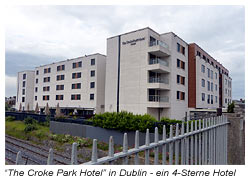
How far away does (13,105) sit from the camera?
52.3 m

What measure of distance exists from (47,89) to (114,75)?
2141 cm

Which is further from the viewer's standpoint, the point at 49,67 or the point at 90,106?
the point at 49,67

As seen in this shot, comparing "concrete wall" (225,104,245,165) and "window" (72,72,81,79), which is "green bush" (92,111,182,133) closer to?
"concrete wall" (225,104,245,165)

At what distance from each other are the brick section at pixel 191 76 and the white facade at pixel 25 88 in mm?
38620

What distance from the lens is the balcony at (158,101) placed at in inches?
813

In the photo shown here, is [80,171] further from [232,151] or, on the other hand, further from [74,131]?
[74,131]

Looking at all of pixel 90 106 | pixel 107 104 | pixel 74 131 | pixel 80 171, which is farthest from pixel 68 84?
pixel 80 171

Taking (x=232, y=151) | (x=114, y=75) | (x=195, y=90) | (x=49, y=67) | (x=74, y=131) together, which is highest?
(x=49, y=67)

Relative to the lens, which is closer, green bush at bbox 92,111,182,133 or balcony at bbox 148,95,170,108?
green bush at bbox 92,111,182,133

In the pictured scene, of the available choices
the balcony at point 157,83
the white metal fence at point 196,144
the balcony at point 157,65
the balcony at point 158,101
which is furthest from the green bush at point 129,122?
the white metal fence at point 196,144

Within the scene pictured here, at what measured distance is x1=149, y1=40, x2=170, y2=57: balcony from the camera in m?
20.8

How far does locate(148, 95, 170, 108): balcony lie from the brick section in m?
6.97

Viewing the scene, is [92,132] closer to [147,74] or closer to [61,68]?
[147,74]

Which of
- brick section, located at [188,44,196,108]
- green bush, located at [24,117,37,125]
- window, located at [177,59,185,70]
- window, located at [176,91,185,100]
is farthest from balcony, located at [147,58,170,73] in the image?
green bush, located at [24,117,37,125]
